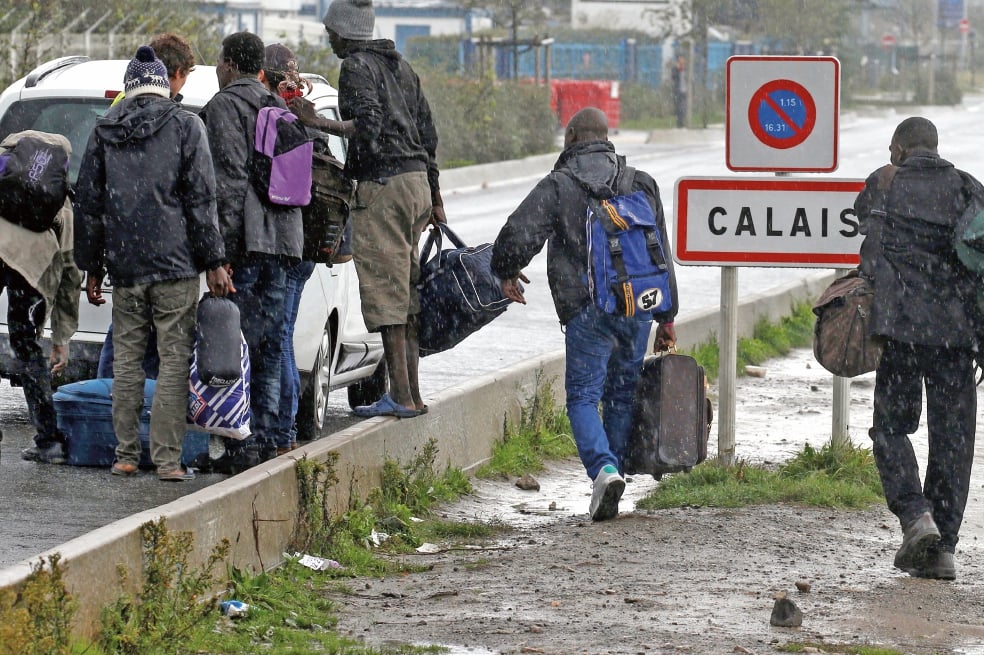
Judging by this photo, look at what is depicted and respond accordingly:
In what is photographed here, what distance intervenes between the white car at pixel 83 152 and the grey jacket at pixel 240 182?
42.9 inches

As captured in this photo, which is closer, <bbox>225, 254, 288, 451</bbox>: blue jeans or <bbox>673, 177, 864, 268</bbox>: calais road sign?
<bbox>225, 254, 288, 451</bbox>: blue jeans

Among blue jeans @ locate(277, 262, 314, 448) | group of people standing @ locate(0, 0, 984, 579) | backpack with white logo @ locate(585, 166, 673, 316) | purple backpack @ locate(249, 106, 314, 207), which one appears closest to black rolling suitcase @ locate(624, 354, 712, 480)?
group of people standing @ locate(0, 0, 984, 579)

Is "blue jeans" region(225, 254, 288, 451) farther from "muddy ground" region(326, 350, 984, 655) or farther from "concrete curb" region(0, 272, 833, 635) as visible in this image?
"muddy ground" region(326, 350, 984, 655)

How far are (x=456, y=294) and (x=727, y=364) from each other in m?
1.50

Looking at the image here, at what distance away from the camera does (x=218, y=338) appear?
7168 mm

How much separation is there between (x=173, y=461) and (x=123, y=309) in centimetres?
66

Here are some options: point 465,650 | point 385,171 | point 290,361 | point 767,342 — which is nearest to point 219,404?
point 290,361

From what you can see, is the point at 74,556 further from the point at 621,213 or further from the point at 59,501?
the point at 621,213

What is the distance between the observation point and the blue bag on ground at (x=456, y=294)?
8172 mm

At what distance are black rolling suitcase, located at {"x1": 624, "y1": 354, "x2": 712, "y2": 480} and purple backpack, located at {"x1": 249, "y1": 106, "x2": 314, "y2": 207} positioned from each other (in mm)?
1831

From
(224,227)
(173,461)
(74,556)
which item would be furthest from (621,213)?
(74,556)

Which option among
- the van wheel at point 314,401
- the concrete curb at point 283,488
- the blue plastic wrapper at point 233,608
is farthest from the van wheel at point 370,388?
the blue plastic wrapper at point 233,608

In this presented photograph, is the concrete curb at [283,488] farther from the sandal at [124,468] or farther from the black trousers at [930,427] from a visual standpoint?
the black trousers at [930,427]

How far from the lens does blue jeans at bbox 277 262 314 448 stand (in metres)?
7.81
